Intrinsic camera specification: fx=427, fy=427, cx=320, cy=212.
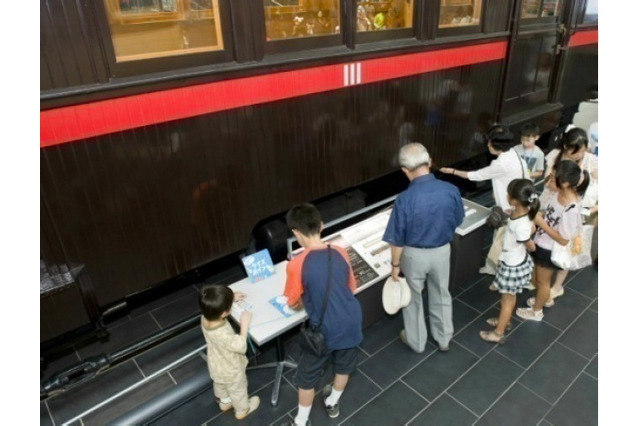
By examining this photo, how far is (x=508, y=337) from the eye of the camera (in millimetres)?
3479

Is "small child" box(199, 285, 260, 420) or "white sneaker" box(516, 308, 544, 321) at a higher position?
"small child" box(199, 285, 260, 420)

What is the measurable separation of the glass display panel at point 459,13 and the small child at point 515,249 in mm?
2351

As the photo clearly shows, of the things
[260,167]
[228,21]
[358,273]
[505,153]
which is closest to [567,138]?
[505,153]

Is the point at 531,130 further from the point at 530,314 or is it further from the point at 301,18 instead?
the point at 301,18

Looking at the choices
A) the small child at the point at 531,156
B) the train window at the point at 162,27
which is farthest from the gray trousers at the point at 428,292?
the train window at the point at 162,27

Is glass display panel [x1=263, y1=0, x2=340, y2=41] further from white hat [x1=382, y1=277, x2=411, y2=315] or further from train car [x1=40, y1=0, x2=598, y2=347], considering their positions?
white hat [x1=382, y1=277, x2=411, y2=315]

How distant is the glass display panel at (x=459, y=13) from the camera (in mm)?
4496

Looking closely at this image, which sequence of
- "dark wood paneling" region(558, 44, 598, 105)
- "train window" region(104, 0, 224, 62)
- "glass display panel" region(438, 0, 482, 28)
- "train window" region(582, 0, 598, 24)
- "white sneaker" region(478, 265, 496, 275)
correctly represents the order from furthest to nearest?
"dark wood paneling" region(558, 44, 598, 105) → "train window" region(582, 0, 598, 24) → "glass display panel" region(438, 0, 482, 28) → "white sneaker" region(478, 265, 496, 275) → "train window" region(104, 0, 224, 62)

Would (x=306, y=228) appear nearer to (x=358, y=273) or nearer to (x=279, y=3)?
(x=358, y=273)

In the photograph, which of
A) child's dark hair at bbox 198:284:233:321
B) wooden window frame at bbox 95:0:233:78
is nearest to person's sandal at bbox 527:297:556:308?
child's dark hair at bbox 198:284:233:321

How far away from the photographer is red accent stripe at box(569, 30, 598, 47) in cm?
648

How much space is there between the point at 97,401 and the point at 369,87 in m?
3.43

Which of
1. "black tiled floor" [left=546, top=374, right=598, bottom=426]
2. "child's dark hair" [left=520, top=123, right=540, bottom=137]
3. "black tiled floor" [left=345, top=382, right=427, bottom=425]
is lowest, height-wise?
"black tiled floor" [left=546, top=374, right=598, bottom=426]

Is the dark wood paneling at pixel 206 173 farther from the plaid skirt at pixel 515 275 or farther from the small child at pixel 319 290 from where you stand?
the plaid skirt at pixel 515 275
